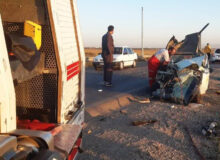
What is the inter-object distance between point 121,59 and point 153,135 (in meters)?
13.5

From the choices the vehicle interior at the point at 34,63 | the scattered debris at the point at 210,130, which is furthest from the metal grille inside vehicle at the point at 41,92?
the scattered debris at the point at 210,130

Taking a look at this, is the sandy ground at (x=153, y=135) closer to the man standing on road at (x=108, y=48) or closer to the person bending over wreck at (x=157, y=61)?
the person bending over wreck at (x=157, y=61)

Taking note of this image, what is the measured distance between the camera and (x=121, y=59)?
18281mm

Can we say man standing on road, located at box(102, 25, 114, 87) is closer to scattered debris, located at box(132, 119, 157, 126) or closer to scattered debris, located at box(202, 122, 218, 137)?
scattered debris, located at box(132, 119, 157, 126)

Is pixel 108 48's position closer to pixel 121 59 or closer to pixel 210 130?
pixel 210 130

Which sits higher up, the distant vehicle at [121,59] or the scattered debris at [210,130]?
the distant vehicle at [121,59]

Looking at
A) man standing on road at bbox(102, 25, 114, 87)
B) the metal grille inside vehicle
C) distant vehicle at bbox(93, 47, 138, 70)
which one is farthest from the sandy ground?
distant vehicle at bbox(93, 47, 138, 70)

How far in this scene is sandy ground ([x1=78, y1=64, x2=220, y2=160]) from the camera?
422 cm

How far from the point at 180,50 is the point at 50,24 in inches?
364

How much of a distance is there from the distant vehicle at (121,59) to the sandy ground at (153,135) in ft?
35.0

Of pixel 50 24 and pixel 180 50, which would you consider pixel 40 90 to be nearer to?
pixel 50 24

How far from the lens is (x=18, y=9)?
266cm

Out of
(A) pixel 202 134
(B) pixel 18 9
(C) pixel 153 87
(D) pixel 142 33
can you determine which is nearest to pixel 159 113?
(A) pixel 202 134

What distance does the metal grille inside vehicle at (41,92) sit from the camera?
271cm
